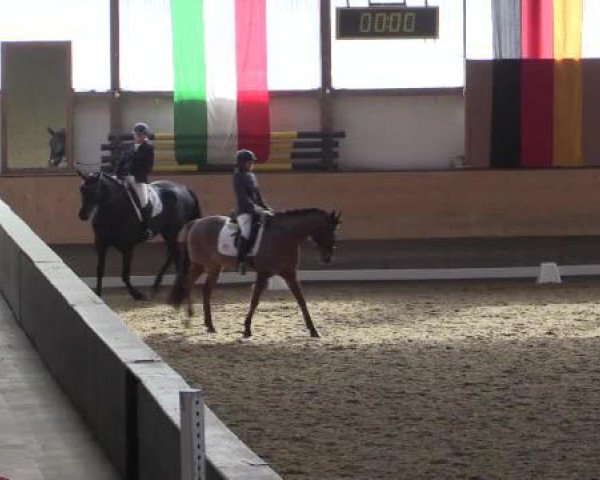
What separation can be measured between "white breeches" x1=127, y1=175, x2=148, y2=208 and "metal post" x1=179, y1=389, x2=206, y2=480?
11881 mm

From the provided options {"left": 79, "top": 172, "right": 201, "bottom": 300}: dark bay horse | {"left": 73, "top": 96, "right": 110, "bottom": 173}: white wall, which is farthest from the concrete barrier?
{"left": 73, "top": 96, "right": 110, "bottom": 173}: white wall

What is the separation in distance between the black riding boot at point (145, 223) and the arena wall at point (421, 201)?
262cm

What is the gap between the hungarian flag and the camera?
19.2 meters

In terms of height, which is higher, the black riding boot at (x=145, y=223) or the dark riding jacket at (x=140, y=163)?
the dark riding jacket at (x=140, y=163)

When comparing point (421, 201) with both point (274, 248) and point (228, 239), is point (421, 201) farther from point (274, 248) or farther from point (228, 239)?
point (274, 248)

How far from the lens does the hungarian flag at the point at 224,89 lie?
19188 millimetres

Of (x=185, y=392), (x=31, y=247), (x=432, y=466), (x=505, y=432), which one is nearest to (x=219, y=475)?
(x=185, y=392)

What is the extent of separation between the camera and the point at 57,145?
1931 centimetres

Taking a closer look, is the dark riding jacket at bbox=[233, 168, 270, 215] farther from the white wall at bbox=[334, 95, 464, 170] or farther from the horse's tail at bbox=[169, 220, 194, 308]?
the white wall at bbox=[334, 95, 464, 170]

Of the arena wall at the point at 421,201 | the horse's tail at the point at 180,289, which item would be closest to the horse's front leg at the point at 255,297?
the horse's tail at the point at 180,289

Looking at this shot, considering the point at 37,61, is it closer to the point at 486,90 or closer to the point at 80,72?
the point at 80,72

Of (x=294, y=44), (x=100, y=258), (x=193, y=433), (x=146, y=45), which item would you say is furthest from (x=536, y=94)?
(x=193, y=433)

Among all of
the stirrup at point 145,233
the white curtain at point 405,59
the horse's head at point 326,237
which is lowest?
the stirrup at point 145,233

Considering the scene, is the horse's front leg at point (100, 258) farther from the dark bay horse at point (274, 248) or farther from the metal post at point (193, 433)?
the metal post at point (193, 433)
